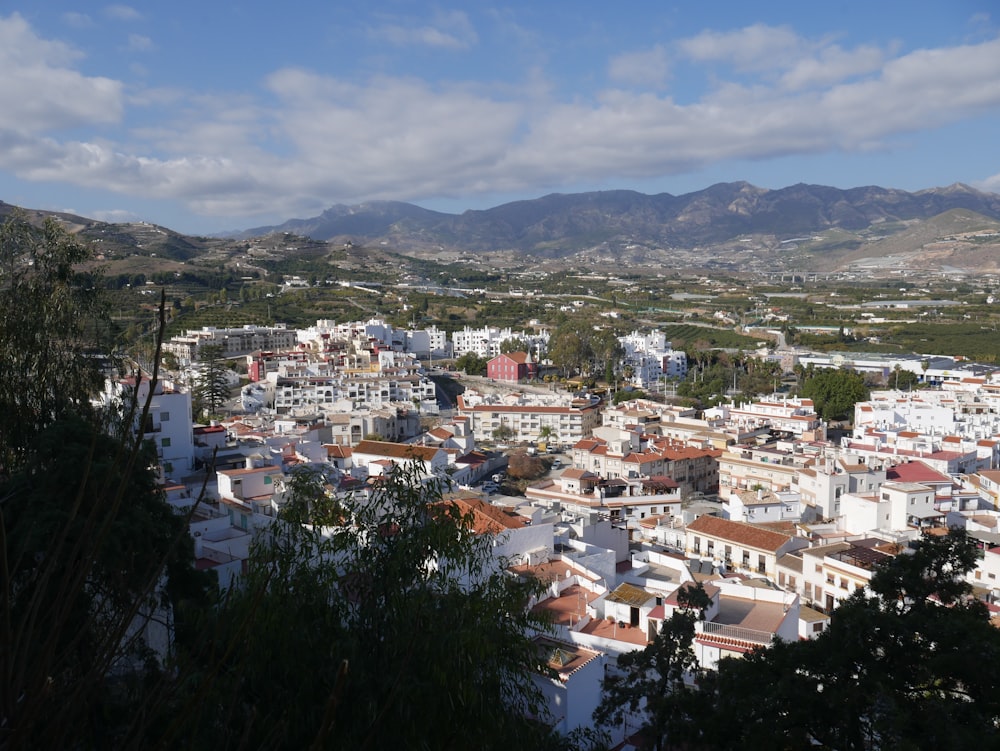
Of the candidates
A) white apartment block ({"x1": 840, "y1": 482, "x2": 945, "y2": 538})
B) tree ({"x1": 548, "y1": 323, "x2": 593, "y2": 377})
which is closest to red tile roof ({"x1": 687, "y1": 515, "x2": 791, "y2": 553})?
white apartment block ({"x1": 840, "y1": 482, "x2": 945, "y2": 538})

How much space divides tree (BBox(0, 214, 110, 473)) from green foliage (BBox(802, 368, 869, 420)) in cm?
2109

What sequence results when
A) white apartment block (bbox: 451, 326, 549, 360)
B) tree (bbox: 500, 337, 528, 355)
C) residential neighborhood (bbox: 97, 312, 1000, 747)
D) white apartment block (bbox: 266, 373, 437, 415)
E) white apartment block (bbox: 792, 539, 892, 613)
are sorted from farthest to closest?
white apartment block (bbox: 451, 326, 549, 360) → tree (bbox: 500, 337, 528, 355) → white apartment block (bbox: 266, 373, 437, 415) → white apartment block (bbox: 792, 539, 892, 613) → residential neighborhood (bbox: 97, 312, 1000, 747)

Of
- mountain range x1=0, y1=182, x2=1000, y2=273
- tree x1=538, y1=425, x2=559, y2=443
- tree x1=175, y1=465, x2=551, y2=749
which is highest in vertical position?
mountain range x1=0, y1=182, x2=1000, y2=273

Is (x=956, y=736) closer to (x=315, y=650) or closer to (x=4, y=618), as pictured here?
(x=315, y=650)

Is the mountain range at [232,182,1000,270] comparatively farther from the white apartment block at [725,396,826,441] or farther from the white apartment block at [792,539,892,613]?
the white apartment block at [792,539,892,613]

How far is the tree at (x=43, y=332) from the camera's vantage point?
545 cm

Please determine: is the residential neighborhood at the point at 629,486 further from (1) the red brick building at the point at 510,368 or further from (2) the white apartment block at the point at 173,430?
(1) the red brick building at the point at 510,368

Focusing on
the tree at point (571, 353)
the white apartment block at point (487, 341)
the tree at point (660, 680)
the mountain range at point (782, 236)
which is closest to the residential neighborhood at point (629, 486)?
the tree at point (660, 680)

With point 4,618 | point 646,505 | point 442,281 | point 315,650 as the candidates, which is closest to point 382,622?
point 315,650

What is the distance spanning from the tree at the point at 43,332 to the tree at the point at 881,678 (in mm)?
4728

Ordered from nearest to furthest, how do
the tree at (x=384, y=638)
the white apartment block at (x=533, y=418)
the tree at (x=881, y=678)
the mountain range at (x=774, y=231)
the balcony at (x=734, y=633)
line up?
1. the tree at (x=384, y=638)
2. the tree at (x=881, y=678)
3. the balcony at (x=734, y=633)
4. the white apartment block at (x=533, y=418)
5. the mountain range at (x=774, y=231)

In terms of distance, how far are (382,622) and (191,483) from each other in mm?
7901

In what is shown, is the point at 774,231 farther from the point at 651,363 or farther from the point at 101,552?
the point at 101,552

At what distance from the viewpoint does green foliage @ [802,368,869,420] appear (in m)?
22.8
